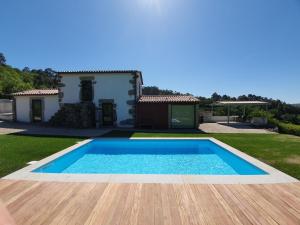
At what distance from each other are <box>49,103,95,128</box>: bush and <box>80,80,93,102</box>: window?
1318 millimetres

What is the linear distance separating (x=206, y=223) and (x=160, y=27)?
43.8 feet

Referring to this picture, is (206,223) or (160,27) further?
(160,27)

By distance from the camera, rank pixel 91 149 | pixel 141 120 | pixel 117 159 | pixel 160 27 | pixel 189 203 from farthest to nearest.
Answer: pixel 141 120 → pixel 160 27 → pixel 91 149 → pixel 117 159 → pixel 189 203

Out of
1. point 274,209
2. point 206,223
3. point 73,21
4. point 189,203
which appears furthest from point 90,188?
point 73,21

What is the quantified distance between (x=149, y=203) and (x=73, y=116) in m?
15.8

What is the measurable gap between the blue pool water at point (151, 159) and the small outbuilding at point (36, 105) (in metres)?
11.0

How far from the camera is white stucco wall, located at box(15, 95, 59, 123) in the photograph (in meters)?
21.7

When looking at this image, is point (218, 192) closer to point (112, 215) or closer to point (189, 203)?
point (189, 203)

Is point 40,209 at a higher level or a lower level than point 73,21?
lower

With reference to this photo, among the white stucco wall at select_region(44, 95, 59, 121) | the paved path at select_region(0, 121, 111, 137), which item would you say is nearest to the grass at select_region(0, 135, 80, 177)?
the paved path at select_region(0, 121, 111, 137)

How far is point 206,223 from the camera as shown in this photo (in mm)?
3807

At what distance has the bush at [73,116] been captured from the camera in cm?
Answer: 1904

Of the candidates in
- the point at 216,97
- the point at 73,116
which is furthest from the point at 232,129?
the point at 216,97

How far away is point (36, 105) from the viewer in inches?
869
